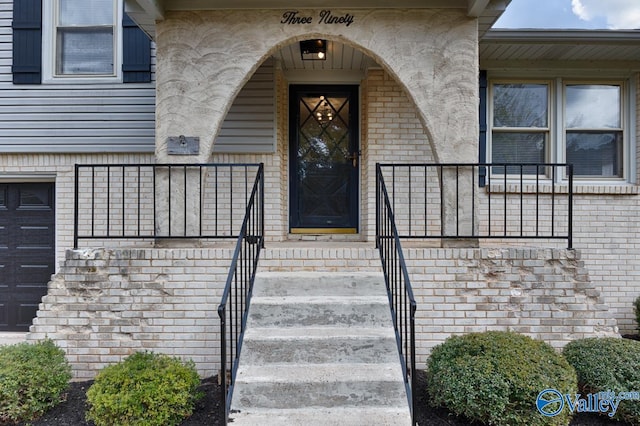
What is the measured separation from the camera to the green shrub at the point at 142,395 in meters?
3.05

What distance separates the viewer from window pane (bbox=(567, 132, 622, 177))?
584 cm

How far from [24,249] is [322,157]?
4.30 meters

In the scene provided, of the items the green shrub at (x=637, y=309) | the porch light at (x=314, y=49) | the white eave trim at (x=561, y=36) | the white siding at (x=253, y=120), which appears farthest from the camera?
the white siding at (x=253, y=120)

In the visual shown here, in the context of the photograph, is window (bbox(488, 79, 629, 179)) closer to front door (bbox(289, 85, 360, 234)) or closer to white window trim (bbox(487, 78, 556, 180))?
white window trim (bbox(487, 78, 556, 180))

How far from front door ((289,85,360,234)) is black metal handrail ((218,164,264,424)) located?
52.8 inches

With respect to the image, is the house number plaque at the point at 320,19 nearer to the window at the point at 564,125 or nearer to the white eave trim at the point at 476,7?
the white eave trim at the point at 476,7

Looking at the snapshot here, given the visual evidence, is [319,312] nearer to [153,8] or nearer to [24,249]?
[153,8]

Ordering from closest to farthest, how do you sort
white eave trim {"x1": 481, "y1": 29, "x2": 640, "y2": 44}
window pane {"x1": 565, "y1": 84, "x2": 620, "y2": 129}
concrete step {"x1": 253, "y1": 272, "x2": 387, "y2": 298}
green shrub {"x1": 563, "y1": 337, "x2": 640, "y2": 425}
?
green shrub {"x1": 563, "y1": 337, "x2": 640, "y2": 425}
concrete step {"x1": 253, "y1": 272, "x2": 387, "y2": 298}
white eave trim {"x1": 481, "y1": 29, "x2": 640, "y2": 44}
window pane {"x1": 565, "y1": 84, "x2": 620, "y2": 129}

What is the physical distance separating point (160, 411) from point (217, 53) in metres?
3.27

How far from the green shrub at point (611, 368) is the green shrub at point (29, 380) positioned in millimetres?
4264

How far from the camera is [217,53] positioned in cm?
426
